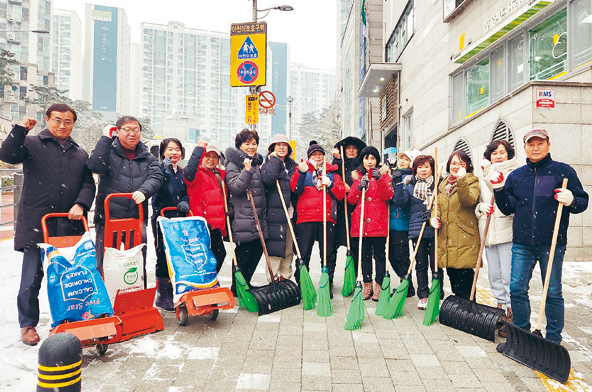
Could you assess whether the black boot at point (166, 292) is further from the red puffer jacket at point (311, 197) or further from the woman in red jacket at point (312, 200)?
the red puffer jacket at point (311, 197)

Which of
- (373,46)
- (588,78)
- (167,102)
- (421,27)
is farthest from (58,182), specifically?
(167,102)

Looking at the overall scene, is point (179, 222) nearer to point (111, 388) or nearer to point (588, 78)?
point (111, 388)

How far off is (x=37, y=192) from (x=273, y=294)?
104 inches

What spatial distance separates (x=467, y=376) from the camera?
10.8 ft

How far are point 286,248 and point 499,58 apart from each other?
334 inches

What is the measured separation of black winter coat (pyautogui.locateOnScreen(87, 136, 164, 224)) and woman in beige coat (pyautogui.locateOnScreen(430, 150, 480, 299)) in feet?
9.99

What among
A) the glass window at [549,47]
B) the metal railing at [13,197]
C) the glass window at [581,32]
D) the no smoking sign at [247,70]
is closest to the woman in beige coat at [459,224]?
the glass window at [581,32]

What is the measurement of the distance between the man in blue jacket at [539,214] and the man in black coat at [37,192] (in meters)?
3.92

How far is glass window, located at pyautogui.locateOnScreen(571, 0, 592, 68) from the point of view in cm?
755

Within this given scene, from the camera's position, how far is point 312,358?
11.8 ft

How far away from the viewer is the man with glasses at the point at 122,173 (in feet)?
13.6

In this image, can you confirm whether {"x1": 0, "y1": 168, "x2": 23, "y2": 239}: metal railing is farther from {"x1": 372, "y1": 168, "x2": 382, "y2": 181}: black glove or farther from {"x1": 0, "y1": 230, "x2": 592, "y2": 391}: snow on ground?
{"x1": 372, "y1": 168, "x2": 382, "y2": 181}: black glove

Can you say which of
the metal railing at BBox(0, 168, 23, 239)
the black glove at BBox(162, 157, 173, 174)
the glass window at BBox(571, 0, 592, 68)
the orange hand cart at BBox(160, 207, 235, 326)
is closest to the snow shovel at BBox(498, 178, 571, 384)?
the orange hand cart at BBox(160, 207, 235, 326)

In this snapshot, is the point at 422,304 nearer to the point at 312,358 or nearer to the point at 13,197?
the point at 312,358
